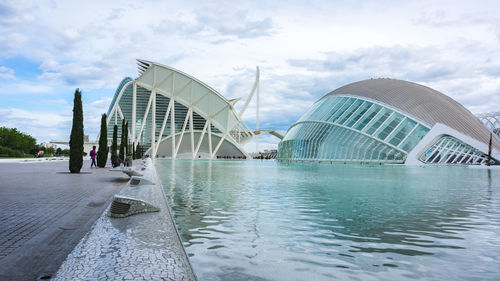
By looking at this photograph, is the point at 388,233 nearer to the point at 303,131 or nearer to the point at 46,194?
the point at 46,194

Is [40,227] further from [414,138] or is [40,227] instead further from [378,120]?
[378,120]

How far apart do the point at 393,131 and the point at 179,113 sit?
4825 centimetres

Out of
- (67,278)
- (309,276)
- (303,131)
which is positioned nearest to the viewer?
(67,278)

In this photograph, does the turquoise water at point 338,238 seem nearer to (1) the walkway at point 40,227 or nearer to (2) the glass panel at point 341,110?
(1) the walkway at point 40,227

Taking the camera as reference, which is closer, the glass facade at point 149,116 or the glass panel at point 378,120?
the glass panel at point 378,120

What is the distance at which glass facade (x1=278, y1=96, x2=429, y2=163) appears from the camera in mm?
40438

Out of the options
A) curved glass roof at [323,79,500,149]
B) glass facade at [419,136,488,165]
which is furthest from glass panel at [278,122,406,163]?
curved glass roof at [323,79,500,149]

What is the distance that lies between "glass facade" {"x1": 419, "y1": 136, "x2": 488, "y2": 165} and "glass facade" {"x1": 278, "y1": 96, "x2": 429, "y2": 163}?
1.76m

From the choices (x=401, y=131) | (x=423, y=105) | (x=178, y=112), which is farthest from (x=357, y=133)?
(x=178, y=112)

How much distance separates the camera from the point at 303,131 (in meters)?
52.1

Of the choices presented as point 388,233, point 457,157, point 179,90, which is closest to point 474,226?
point 388,233

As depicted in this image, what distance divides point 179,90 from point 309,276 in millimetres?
67396

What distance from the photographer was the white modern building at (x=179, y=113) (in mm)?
67375

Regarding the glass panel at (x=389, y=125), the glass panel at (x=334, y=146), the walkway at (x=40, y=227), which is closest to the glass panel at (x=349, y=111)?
the glass panel at (x=334, y=146)
